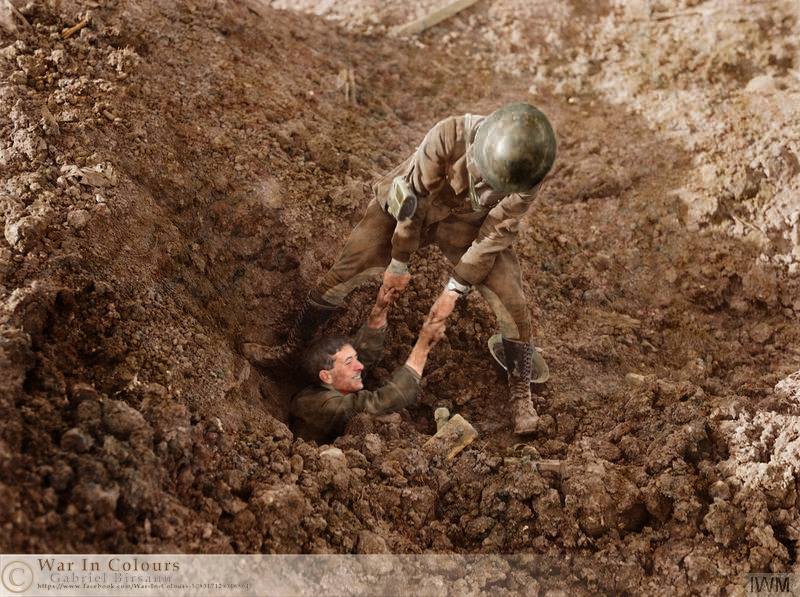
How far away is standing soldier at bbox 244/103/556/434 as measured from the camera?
3.21m

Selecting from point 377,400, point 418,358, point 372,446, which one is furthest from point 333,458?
point 418,358

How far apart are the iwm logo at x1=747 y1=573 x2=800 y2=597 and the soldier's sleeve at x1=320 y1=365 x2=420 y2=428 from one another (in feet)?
6.50

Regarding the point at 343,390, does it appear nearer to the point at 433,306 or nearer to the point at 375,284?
the point at 433,306

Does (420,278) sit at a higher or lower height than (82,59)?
lower

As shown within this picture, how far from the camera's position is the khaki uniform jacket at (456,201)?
139 inches

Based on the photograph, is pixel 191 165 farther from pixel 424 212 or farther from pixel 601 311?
pixel 601 311

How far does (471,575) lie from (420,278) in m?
2.17

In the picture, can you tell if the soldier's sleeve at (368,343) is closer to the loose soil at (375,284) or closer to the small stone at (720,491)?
the loose soil at (375,284)

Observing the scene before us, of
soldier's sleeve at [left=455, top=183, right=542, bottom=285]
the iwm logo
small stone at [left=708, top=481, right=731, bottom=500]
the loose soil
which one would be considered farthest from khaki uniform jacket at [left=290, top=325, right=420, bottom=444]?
the iwm logo

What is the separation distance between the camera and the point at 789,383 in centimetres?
397

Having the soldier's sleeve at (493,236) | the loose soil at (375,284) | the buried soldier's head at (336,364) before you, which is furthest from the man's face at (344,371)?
the soldier's sleeve at (493,236)

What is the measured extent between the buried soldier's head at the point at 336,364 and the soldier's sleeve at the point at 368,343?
15 centimetres

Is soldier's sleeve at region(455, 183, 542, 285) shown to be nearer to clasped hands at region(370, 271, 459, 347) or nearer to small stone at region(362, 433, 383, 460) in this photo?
clasped hands at region(370, 271, 459, 347)

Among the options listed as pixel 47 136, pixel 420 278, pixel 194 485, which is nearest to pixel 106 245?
pixel 47 136
